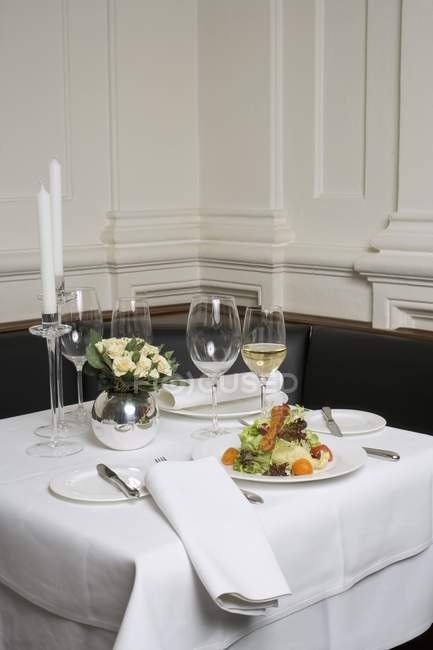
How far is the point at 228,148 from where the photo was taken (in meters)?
3.78

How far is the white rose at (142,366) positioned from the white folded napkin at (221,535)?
1.02ft

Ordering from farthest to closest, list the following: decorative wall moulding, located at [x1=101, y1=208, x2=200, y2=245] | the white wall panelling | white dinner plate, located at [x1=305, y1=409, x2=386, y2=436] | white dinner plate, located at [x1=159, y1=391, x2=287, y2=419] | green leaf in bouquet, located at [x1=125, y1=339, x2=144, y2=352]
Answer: decorative wall moulding, located at [x1=101, y1=208, x2=200, y2=245], the white wall panelling, white dinner plate, located at [x1=159, y1=391, x2=287, y2=419], white dinner plate, located at [x1=305, y1=409, x2=386, y2=436], green leaf in bouquet, located at [x1=125, y1=339, x2=144, y2=352]

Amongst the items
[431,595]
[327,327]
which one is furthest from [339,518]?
[327,327]

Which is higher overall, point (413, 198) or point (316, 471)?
point (413, 198)

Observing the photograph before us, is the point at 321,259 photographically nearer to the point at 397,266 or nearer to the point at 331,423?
the point at 397,266

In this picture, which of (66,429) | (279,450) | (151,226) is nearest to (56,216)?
(66,429)

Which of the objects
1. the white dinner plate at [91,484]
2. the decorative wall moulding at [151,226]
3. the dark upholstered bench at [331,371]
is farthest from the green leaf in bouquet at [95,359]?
the decorative wall moulding at [151,226]

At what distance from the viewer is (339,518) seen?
155 cm

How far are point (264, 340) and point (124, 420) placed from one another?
12.4 inches

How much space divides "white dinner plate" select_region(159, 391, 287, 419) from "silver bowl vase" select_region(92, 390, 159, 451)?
0.21 meters

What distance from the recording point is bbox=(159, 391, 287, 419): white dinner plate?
2021 millimetres

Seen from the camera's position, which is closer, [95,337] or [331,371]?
[95,337]

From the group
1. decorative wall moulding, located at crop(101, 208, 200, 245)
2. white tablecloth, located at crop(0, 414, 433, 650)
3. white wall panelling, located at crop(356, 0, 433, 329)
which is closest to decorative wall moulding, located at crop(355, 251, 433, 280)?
white wall panelling, located at crop(356, 0, 433, 329)

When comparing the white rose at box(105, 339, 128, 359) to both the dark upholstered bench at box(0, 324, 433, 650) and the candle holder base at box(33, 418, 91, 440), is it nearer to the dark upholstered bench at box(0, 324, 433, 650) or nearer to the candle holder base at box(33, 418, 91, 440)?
the candle holder base at box(33, 418, 91, 440)
